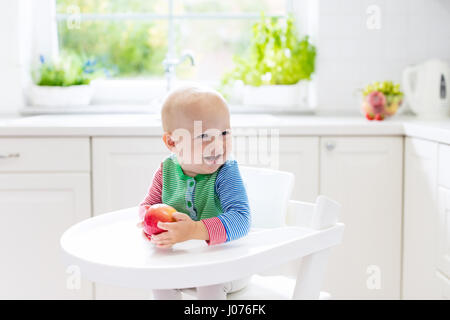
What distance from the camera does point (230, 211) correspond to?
3.57ft

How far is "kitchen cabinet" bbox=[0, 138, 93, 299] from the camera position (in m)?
2.18

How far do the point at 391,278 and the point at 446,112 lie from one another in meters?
0.79

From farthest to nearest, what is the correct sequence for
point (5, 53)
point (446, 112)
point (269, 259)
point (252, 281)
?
point (5, 53) < point (446, 112) < point (252, 281) < point (269, 259)

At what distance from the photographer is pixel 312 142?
219 cm

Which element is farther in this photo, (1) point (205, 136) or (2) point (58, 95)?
(2) point (58, 95)

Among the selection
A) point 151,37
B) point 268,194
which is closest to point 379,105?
point 268,194

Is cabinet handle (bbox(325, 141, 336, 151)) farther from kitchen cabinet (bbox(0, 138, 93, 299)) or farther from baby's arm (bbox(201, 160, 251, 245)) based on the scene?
baby's arm (bbox(201, 160, 251, 245))

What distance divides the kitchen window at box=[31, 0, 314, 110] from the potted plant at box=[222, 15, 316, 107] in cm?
19

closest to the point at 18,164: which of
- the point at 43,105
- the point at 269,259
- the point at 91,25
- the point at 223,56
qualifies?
the point at 43,105

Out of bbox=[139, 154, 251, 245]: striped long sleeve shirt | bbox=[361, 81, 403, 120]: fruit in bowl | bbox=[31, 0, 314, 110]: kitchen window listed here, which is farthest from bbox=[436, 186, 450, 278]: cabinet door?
bbox=[31, 0, 314, 110]: kitchen window

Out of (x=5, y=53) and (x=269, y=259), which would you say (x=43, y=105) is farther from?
(x=269, y=259)

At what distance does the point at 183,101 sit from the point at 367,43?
1.84 meters

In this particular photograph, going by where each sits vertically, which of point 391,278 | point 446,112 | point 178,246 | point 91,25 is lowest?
point 391,278

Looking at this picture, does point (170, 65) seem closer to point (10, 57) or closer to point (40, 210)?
point (10, 57)
